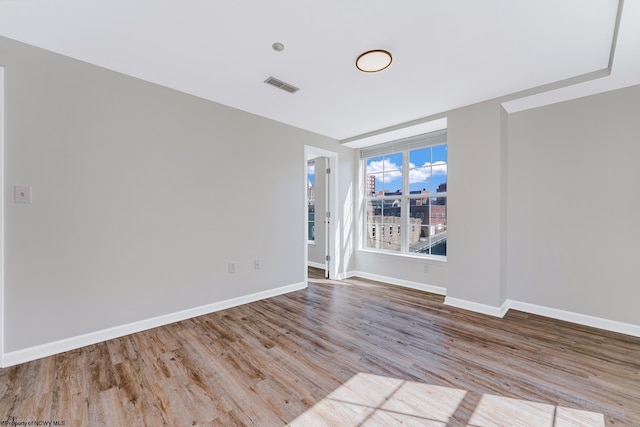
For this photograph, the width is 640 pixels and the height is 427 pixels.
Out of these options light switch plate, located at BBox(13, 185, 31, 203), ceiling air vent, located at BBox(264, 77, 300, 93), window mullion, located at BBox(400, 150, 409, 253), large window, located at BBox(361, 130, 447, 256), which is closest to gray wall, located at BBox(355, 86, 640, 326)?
large window, located at BBox(361, 130, 447, 256)

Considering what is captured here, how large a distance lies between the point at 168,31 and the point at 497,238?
381cm

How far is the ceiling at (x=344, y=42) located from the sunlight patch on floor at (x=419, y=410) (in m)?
2.58

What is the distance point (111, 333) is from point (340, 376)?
7.20 feet

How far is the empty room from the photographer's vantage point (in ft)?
5.81

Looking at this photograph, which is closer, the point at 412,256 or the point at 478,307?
the point at 478,307

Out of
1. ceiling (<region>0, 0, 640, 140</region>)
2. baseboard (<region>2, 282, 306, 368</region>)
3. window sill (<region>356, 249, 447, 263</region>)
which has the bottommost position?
baseboard (<region>2, 282, 306, 368</region>)

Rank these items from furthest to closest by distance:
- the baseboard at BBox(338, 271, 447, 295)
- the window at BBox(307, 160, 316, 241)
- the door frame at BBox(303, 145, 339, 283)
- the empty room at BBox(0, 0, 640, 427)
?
1. the window at BBox(307, 160, 316, 241)
2. the door frame at BBox(303, 145, 339, 283)
3. the baseboard at BBox(338, 271, 447, 295)
4. the empty room at BBox(0, 0, 640, 427)

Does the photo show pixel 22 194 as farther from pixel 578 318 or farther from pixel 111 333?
pixel 578 318

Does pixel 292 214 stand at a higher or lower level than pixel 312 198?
lower

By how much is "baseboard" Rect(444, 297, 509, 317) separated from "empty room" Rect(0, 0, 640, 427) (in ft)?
0.09

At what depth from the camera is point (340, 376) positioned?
77.0 inches

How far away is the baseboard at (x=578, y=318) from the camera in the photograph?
8.65ft

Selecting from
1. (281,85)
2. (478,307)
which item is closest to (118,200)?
(281,85)

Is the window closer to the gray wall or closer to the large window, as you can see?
the large window
